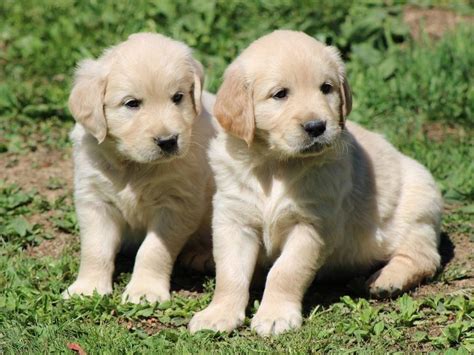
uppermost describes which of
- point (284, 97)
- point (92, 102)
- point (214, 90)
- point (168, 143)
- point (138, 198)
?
point (284, 97)

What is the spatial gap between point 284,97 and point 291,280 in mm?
1036

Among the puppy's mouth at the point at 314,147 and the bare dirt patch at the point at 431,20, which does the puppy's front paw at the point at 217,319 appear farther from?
the bare dirt patch at the point at 431,20

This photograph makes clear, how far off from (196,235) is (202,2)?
148 inches

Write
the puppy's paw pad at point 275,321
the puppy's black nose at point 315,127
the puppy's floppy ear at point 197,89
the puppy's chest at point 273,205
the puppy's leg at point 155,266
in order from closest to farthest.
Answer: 1. the puppy's black nose at point 315,127
2. the puppy's paw pad at point 275,321
3. the puppy's chest at point 273,205
4. the puppy's leg at point 155,266
5. the puppy's floppy ear at point 197,89

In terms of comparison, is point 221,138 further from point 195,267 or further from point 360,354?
point 360,354

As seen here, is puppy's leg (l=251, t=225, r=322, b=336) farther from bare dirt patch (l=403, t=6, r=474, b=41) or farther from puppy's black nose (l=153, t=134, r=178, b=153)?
bare dirt patch (l=403, t=6, r=474, b=41)

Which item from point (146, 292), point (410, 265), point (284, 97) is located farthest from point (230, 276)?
point (410, 265)

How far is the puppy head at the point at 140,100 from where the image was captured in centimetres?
568

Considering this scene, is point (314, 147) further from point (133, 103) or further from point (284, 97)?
point (133, 103)

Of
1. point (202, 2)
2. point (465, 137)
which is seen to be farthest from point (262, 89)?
point (202, 2)

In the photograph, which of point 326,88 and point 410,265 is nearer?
point 326,88

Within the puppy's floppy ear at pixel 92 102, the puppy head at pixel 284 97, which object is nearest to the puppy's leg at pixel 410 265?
the puppy head at pixel 284 97

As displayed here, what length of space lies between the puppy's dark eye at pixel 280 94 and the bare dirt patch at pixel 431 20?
4466mm

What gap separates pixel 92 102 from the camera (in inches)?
229
